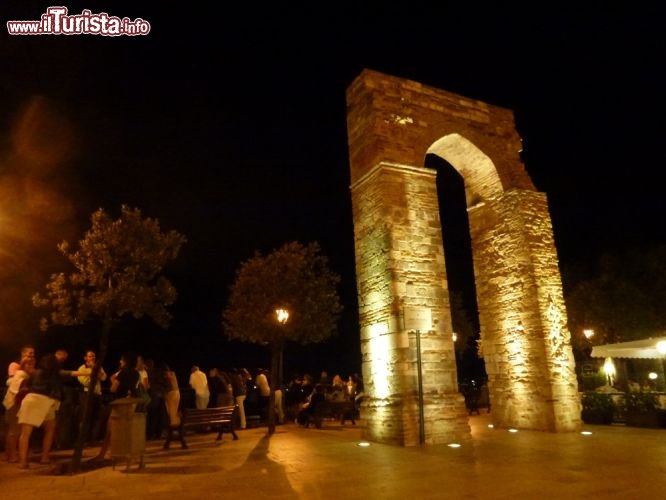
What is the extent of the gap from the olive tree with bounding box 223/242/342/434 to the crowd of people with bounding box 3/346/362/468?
10.2 ft

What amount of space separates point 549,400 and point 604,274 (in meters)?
19.4

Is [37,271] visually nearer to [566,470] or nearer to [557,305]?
[557,305]

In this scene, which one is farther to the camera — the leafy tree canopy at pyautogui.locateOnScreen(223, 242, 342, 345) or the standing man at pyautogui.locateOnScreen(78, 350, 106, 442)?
the leafy tree canopy at pyautogui.locateOnScreen(223, 242, 342, 345)

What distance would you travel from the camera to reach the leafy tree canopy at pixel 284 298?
18.1m

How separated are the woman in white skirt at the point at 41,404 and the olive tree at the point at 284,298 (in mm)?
9714

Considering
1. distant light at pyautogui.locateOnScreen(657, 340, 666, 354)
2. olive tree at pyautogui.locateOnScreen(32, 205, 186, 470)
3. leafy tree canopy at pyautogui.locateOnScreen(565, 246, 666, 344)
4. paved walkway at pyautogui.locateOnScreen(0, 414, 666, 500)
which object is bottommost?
paved walkway at pyautogui.locateOnScreen(0, 414, 666, 500)

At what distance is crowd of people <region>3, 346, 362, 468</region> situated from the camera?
754cm

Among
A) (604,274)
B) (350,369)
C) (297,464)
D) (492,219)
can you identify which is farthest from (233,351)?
(297,464)

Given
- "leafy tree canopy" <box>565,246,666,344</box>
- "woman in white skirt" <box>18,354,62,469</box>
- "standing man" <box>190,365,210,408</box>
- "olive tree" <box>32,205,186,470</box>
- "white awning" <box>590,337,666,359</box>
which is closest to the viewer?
"woman in white skirt" <box>18,354,62,469</box>

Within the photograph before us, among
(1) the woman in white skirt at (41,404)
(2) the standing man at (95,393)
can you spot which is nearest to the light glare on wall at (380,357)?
(2) the standing man at (95,393)

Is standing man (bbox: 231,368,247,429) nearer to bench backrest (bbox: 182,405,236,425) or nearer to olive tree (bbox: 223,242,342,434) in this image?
bench backrest (bbox: 182,405,236,425)

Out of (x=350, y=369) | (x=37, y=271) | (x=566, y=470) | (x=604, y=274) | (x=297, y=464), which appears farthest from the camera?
(x=350, y=369)

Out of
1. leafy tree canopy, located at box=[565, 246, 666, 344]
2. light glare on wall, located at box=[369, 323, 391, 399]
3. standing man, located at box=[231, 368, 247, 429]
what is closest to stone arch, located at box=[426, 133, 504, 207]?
light glare on wall, located at box=[369, 323, 391, 399]

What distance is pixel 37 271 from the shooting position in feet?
64.2
